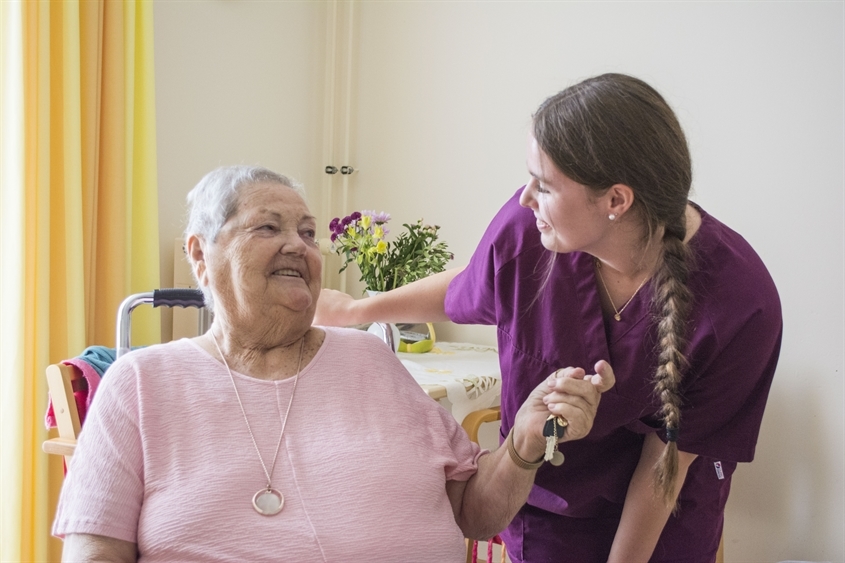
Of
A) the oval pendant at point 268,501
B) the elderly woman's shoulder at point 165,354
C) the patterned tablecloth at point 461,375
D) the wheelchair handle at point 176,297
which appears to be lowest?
the patterned tablecloth at point 461,375

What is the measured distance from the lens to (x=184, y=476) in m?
1.13

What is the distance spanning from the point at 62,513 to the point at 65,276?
47.4 inches

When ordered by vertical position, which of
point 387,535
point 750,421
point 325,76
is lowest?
point 387,535

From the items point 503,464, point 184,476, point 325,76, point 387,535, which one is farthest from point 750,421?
point 325,76

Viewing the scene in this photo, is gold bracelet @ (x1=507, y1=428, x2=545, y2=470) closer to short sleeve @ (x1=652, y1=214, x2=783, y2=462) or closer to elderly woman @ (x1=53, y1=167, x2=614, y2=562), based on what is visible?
elderly woman @ (x1=53, y1=167, x2=614, y2=562)

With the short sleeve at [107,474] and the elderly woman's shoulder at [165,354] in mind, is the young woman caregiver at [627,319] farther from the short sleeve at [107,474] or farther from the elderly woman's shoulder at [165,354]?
the short sleeve at [107,474]

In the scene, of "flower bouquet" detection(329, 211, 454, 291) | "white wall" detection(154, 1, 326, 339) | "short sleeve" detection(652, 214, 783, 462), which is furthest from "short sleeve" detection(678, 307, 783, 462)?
"white wall" detection(154, 1, 326, 339)

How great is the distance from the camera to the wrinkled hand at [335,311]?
5.10ft

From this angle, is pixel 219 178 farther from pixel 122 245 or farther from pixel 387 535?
pixel 122 245

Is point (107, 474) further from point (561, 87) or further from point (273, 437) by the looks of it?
point (561, 87)

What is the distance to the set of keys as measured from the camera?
1.17m

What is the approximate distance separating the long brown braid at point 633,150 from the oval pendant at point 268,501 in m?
0.63

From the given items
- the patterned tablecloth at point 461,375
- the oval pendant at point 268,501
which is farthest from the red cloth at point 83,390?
the patterned tablecloth at point 461,375

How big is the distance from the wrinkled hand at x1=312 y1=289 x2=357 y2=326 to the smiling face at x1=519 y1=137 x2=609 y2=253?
50 cm
